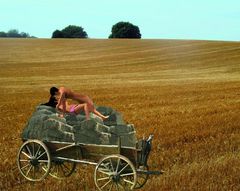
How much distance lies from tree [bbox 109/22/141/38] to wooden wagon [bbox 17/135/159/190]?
10151 cm

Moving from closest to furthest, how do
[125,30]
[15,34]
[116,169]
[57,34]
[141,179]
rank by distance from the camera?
[116,169]
[141,179]
[125,30]
[57,34]
[15,34]

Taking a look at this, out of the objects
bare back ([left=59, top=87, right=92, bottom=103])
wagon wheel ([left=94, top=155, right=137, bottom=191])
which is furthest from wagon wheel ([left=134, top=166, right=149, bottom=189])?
bare back ([left=59, top=87, right=92, bottom=103])

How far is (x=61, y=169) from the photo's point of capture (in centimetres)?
621

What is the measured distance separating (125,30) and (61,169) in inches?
4011

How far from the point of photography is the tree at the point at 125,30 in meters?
107

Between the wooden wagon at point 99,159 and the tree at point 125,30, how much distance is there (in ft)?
333

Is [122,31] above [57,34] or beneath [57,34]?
above

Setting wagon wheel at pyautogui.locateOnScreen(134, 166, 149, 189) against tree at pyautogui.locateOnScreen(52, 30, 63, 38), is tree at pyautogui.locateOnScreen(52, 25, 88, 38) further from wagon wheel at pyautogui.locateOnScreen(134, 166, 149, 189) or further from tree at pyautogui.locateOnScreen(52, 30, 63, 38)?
wagon wheel at pyautogui.locateOnScreen(134, 166, 149, 189)

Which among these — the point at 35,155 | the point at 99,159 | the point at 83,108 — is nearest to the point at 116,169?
the point at 99,159

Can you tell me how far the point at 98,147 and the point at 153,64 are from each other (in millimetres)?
40871

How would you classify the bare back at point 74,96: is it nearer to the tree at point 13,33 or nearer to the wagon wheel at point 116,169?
the wagon wheel at point 116,169

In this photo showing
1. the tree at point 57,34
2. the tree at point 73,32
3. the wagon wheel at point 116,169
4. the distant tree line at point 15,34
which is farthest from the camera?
the distant tree line at point 15,34

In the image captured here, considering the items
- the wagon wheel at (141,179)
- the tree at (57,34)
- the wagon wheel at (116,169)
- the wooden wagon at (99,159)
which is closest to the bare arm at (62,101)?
the wooden wagon at (99,159)

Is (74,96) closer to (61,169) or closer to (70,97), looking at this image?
(70,97)
